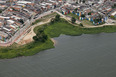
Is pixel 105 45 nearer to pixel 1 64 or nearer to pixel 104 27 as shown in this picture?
pixel 104 27

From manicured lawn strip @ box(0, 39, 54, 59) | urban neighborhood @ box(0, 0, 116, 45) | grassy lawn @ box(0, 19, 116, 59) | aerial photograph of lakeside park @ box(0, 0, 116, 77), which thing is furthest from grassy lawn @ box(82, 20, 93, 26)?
manicured lawn strip @ box(0, 39, 54, 59)

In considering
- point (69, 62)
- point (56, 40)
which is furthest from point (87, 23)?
point (69, 62)

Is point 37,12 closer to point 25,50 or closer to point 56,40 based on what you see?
point 56,40

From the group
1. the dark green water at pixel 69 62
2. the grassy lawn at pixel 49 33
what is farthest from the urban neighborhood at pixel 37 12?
the dark green water at pixel 69 62

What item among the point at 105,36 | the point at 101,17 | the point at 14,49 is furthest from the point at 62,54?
the point at 101,17

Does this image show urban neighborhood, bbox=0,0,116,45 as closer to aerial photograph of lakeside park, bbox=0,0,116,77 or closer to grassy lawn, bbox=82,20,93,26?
aerial photograph of lakeside park, bbox=0,0,116,77

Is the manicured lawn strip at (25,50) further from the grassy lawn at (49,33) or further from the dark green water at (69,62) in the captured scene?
the dark green water at (69,62)

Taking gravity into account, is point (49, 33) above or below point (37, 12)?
below
